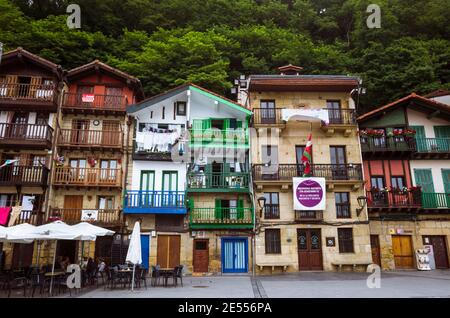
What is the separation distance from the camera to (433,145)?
23078 mm

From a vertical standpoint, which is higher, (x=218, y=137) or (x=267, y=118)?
(x=267, y=118)

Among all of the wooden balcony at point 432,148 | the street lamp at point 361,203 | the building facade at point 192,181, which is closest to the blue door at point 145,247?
the building facade at point 192,181

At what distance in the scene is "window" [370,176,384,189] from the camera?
2273cm

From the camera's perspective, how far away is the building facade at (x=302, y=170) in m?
20.7

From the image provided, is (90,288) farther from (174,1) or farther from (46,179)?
(174,1)

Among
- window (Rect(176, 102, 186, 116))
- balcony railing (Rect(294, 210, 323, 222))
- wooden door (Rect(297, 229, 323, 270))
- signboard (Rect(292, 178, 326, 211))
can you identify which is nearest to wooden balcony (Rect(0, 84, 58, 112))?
window (Rect(176, 102, 186, 116))

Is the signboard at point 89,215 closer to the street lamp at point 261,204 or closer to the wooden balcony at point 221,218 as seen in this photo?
the wooden balcony at point 221,218

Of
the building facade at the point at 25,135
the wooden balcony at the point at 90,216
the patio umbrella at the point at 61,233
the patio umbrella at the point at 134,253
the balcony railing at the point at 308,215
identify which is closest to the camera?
the patio umbrella at the point at 61,233

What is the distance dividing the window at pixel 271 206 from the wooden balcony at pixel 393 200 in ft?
19.9

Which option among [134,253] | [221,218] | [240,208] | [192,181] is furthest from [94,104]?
[134,253]

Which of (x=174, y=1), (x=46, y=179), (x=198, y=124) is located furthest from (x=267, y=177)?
(x=174, y=1)

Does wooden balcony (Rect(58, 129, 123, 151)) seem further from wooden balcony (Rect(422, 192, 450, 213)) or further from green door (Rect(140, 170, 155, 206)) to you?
wooden balcony (Rect(422, 192, 450, 213))

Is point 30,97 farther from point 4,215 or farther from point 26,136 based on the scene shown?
point 4,215

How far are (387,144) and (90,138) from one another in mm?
20521
